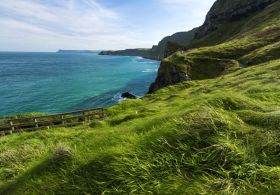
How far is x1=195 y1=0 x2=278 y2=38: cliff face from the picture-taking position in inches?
5251

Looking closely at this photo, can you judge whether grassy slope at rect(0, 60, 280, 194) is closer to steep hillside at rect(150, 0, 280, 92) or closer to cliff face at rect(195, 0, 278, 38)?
steep hillside at rect(150, 0, 280, 92)

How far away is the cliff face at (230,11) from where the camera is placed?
133m

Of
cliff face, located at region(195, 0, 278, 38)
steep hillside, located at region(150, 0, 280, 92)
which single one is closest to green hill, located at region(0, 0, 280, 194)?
steep hillside, located at region(150, 0, 280, 92)

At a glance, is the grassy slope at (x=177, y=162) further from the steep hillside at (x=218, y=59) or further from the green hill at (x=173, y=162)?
the steep hillside at (x=218, y=59)

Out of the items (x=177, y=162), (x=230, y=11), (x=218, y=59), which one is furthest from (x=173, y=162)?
(x=230, y=11)

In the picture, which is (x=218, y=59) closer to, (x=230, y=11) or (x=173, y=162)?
(x=173, y=162)

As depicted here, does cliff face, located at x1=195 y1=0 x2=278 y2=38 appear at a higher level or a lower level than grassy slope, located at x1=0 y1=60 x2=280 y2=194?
higher

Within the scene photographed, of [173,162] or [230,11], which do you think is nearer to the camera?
[173,162]

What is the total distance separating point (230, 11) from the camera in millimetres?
146875

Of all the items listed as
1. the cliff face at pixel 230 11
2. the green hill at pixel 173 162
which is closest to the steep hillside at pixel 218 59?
the green hill at pixel 173 162

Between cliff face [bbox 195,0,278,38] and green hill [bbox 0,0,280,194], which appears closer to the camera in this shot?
green hill [bbox 0,0,280,194]

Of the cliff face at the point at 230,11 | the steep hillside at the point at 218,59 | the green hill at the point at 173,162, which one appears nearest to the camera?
→ the green hill at the point at 173,162

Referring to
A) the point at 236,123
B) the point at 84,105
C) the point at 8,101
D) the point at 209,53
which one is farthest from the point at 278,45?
the point at 8,101

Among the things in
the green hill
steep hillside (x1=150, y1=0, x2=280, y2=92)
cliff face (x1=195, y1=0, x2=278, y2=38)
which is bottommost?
steep hillside (x1=150, y1=0, x2=280, y2=92)
